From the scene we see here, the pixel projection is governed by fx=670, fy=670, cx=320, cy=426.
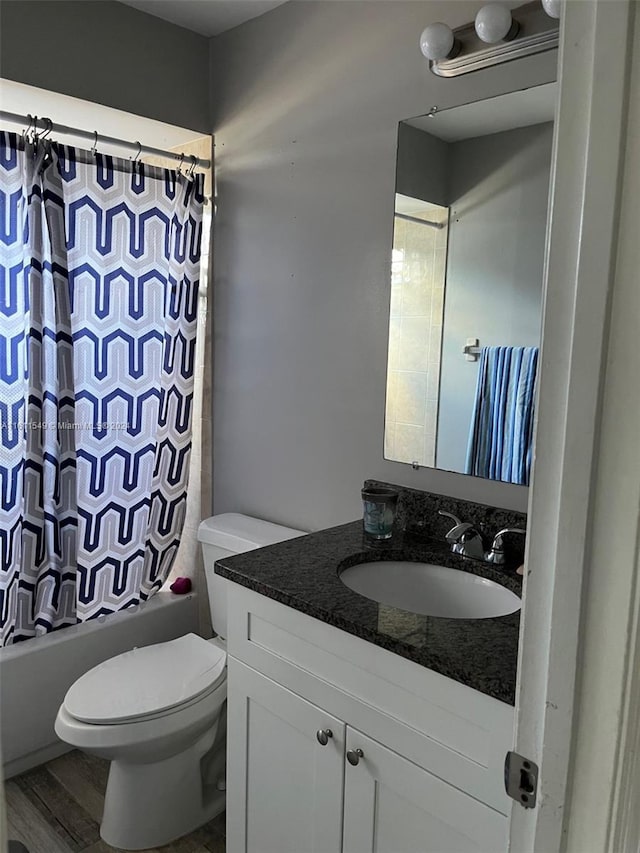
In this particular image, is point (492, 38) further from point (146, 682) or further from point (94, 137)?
point (146, 682)

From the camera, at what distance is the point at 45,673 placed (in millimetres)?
2162

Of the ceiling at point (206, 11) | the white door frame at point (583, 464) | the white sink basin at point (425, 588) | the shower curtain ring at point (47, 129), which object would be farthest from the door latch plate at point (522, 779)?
the ceiling at point (206, 11)

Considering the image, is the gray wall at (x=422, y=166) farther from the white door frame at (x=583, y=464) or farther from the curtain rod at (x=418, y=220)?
the white door frame at (x=583, y=464)

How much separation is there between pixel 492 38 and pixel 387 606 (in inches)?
49.0

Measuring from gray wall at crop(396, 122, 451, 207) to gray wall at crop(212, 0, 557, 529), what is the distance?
0.04 metres

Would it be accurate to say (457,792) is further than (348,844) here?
No

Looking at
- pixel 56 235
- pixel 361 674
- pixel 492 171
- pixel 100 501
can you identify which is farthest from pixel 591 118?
pixel 100 501

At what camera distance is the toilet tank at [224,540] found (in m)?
2.12

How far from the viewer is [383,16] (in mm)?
1815

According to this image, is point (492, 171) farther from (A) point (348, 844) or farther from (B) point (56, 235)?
(A) point (348, 844)

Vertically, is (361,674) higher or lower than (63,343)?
lower

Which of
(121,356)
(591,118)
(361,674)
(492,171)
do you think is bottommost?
(361,674)

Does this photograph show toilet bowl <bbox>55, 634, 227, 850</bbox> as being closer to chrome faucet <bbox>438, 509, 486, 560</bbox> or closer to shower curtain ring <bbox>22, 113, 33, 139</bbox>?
chrome faucet <bbox>438, 509, 486, 560</bbox>

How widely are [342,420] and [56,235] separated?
41.5 inches
